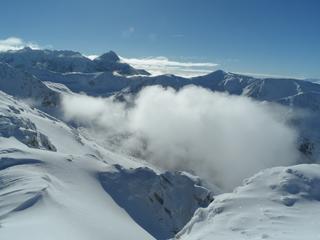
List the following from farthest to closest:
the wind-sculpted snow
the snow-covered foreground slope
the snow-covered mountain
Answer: the wind-sculpted snow
the snow-covered foreground slope
the snow-covered mountain

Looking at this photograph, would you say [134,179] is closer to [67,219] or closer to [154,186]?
[154,186]

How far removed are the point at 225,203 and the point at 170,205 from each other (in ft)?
184

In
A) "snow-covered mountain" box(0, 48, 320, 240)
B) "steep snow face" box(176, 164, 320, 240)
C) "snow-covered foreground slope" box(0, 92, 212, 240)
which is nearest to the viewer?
"steep snow face" box(176, 164, 320, 240)

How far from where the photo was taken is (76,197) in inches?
2451

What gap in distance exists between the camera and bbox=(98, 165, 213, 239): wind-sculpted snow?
264ft

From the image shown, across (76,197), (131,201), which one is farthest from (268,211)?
(131,201)

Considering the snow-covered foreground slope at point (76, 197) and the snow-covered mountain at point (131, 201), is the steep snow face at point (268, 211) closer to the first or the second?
the snow-covered mountain at point (131, 201)

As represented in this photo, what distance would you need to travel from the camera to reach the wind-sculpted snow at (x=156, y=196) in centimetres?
8056

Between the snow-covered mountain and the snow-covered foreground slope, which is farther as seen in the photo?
the snow-covered foreground slope

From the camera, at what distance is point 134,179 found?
91.8m

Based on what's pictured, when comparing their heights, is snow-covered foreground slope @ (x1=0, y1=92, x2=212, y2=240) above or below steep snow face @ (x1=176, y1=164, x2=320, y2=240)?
below

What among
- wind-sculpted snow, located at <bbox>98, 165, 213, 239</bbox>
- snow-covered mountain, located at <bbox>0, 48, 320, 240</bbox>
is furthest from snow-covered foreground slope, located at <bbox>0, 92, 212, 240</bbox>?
snow-covered mountain, located at <bbox>0, 48, 320, 240</bbox>

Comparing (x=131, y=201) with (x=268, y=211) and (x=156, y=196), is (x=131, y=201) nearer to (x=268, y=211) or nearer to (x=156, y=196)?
(x=156, y=196)

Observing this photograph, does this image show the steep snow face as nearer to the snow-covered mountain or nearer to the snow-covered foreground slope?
the snow-covered mountain
